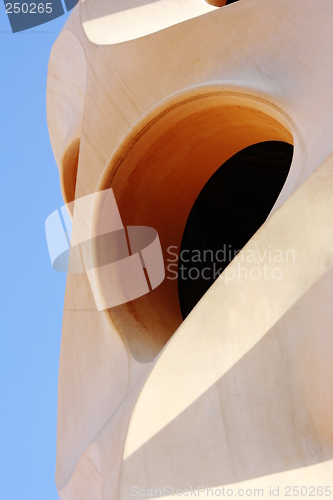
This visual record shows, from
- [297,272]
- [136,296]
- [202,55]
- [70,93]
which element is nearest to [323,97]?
[297,272]

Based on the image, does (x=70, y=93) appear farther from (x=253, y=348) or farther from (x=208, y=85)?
(x=253, y=348)

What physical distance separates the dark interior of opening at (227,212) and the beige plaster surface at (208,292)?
0.49 metres

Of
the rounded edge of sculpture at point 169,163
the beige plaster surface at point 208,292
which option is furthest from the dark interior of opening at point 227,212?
the beige plaster surface at point 208,292

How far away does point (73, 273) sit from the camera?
5855 mm

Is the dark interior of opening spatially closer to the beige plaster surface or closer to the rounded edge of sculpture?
the rounded edge of sculpture

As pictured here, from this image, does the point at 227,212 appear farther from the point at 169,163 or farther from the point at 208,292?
the point at 208,292

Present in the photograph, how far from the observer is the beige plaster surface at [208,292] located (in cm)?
336

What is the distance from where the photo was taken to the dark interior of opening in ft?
22.2

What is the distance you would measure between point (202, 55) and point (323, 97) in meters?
1.44

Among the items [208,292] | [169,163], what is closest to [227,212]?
[169,163]

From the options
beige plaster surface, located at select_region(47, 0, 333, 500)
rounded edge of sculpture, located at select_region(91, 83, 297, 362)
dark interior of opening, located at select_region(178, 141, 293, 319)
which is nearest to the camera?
beige plaster surface, located at select_region(47, 0, 333, 500)

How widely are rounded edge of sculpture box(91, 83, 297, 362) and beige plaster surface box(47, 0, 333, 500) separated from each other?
0.7 inches

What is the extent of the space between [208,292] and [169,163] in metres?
2.52

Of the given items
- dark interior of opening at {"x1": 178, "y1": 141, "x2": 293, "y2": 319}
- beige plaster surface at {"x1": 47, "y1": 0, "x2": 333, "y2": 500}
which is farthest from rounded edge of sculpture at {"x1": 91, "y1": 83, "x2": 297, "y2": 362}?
dark interior of opening at {"x1": 178, "y1": 141, "x2": 293, "y2": 319}
